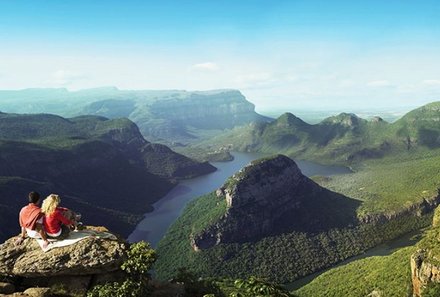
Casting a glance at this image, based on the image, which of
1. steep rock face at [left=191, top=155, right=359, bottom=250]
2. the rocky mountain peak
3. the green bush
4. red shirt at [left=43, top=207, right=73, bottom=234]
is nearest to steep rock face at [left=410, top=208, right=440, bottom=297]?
the green bush

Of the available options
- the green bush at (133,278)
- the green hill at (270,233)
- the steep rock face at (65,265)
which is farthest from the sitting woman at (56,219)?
the green hill at (270,233)

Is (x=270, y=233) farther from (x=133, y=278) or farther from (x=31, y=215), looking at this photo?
(x=31, y=215)

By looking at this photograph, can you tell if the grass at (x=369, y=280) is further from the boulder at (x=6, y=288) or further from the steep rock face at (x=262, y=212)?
the boulder at (x=6, y=288)

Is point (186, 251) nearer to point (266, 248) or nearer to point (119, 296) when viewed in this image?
point (266, 248)

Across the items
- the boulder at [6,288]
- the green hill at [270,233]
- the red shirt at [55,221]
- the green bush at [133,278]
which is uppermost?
the red shirt at [55,221]

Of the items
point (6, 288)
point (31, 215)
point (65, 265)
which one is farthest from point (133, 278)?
point (6, 288)

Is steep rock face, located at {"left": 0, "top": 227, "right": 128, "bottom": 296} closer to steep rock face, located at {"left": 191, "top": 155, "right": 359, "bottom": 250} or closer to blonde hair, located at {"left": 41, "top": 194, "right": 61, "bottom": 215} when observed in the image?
blonde hair, located at {"left": 41, "top": 194, "right": 61, "bottom": 215}

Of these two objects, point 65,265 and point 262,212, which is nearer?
point 65,265
